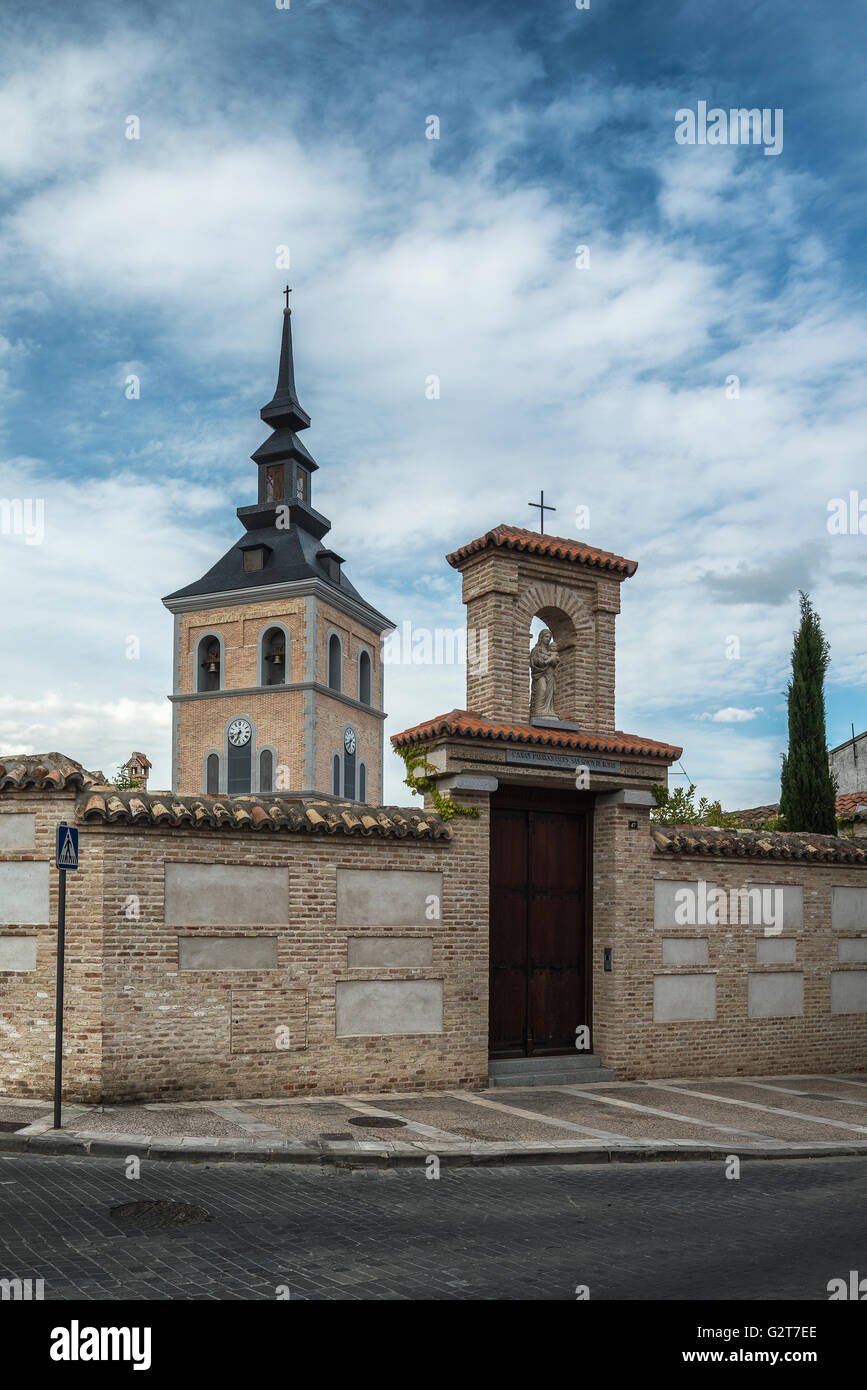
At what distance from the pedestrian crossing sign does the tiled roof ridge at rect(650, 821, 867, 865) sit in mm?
7835

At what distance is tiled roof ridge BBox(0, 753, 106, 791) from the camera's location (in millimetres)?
11570

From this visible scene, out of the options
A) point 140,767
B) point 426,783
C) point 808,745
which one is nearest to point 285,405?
point 140,767

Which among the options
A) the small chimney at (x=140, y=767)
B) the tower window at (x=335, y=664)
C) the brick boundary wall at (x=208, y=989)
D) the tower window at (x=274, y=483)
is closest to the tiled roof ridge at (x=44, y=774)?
the brick boundary wall at (x=208, y=989)

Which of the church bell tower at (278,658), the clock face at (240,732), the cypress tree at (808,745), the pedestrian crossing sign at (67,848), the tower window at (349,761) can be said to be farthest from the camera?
the tower window at (349,761)

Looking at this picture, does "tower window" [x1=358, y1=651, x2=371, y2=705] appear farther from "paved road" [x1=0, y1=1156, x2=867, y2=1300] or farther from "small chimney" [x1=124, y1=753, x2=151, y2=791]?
"paved road" [x1=0, y1=1156, x2=867, y2=1300]

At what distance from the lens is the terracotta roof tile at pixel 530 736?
44.0 ft

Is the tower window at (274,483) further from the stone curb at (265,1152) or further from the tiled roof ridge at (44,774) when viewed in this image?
the stone curb at (265,1152)

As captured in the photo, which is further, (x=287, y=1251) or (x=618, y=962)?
(x=618, y=962)

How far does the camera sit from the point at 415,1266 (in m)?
6.47

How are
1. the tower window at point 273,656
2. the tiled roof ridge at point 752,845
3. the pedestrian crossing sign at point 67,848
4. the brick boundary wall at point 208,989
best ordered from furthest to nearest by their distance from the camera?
the tower window at point 273,656 → the tiled roof ridge at point 752,845 → the brick boundary wall at point 208,989 → the pedestrian crossing sign at point 67,848

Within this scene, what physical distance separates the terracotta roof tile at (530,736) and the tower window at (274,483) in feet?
139
